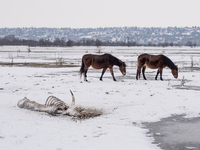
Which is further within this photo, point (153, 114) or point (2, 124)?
point (153, 114)

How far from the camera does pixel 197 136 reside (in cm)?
673

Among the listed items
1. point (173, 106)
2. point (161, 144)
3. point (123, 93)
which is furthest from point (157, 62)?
point (161, 144)

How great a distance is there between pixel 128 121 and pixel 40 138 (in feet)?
9.03

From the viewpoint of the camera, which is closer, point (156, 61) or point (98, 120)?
point (98, 120)

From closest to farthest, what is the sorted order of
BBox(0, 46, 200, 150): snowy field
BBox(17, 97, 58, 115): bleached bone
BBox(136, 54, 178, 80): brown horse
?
BBox(0, 46, 200, 150): snowy field → BBox(17, 97, 58, 115): bleached bone → BBox(136, 54, 178, 80): brown horse

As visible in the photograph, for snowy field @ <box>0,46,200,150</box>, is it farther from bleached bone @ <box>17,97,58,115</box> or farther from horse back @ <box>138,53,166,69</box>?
horse back @ <box>138,53,166,69</box>

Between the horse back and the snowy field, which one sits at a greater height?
the horse back

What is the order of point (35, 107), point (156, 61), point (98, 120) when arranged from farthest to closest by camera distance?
point (156, 61)
point (35, 107)
point (98, 120)

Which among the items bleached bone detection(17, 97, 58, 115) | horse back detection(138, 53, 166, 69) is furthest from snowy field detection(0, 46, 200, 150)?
horse back detection(138, 53, 166, 69)

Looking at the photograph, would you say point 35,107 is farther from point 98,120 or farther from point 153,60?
point 153,60

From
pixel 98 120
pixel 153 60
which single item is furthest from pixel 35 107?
pixel 153 60

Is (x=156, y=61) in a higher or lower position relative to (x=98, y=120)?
higher

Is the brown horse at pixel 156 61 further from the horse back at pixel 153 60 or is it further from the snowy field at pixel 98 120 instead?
the snowy field at pixel 98 120

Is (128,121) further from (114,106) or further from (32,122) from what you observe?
(32,122)
